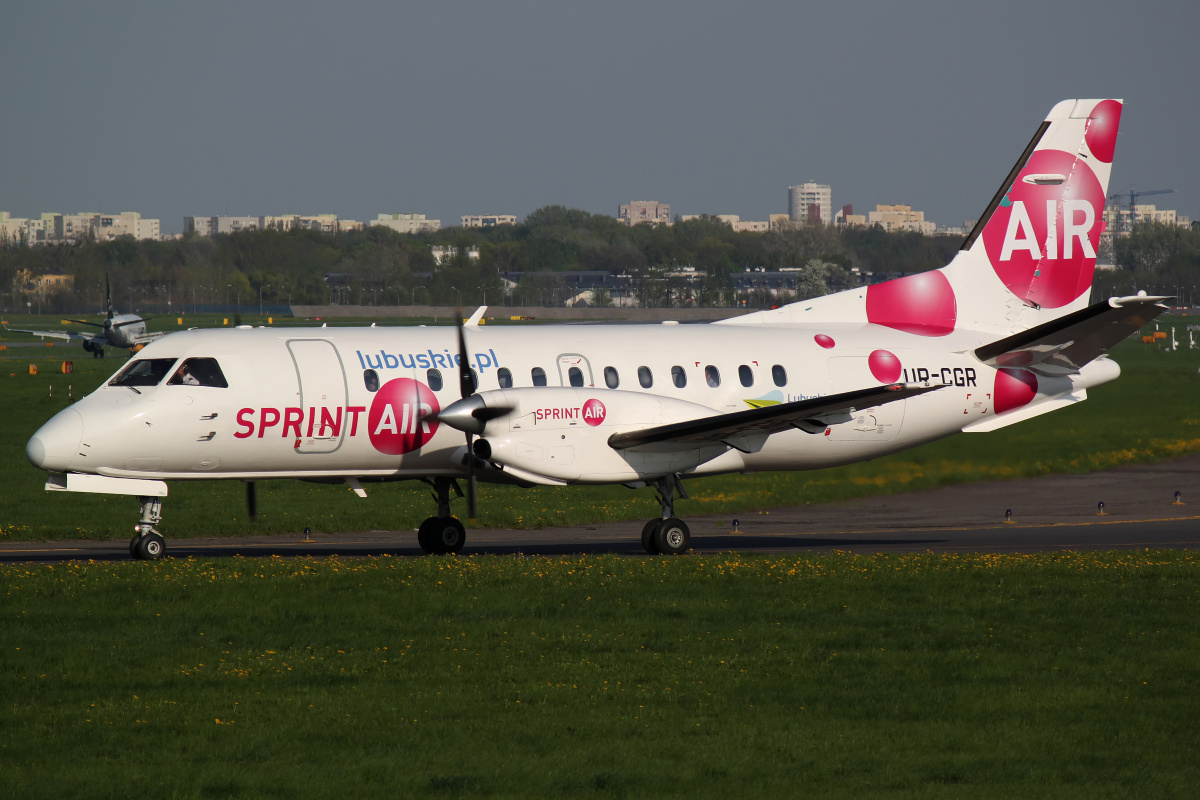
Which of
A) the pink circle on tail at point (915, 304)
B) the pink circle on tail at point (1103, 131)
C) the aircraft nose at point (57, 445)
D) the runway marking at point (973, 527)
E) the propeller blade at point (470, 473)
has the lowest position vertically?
the runway marking at point (973, 527)

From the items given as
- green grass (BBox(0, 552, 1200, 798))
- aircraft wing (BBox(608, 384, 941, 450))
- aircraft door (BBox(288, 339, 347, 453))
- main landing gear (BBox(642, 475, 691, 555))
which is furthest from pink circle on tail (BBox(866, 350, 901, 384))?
aircraft door (BBox(288, 339, 347, 453))

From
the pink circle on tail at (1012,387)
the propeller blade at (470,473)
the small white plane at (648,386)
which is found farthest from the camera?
the pink circle on tail at (1012,387)

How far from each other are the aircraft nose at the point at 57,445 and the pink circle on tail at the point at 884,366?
13312 mm

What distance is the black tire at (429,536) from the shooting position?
21.9 m

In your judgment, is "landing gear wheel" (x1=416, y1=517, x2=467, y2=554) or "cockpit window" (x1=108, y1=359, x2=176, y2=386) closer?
"cockpit window" (x1=108, y1=359, x2=176, y2=386)

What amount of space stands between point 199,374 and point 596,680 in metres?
10.3

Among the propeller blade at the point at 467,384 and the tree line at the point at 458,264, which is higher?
the tree line at the point at 458,264

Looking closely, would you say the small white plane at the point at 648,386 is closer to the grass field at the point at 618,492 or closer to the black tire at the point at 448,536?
the black tire at the point at 448,536

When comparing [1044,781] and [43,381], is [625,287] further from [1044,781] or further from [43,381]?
[1044,781]

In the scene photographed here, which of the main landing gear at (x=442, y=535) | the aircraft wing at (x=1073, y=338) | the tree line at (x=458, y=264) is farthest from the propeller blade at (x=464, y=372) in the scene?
the tree line at (x=458, y=264)

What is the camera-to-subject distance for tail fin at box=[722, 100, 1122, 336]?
81.7ft

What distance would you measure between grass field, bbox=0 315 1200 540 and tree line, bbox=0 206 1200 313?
70929 millimetres

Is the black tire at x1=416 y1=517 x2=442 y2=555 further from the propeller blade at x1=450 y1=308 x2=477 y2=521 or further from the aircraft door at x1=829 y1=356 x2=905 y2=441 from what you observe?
the aircraft door at x1=829 y1=356 x2=905 y2=441

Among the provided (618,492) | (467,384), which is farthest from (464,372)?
(618,492)
